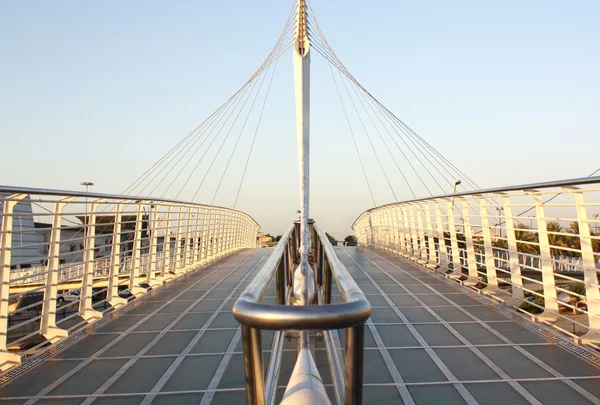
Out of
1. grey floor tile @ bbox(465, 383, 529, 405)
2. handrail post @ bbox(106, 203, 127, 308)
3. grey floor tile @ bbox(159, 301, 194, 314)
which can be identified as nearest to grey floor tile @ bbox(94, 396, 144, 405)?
grey floor tile @ bbox(465, 383, 529, 405)

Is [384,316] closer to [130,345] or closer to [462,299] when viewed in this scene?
[462,299]

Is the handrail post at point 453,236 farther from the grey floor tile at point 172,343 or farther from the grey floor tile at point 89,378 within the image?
the grey floor tile at point 89,378

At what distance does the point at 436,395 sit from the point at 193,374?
175 cm

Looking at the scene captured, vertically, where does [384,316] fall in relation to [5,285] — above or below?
below

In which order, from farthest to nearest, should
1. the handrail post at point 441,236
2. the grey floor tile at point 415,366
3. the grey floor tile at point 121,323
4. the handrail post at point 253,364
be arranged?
the handrail post at point 441,236
the grey floor tile at point 121,323
the grey floor tile at point 415,366
the handrail post at point 253,364

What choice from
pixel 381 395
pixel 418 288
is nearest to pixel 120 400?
pixel 381 395

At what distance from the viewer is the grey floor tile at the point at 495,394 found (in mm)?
2863

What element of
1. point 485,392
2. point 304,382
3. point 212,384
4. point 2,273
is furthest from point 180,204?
point 304,382

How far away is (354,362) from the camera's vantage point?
4.08 ft

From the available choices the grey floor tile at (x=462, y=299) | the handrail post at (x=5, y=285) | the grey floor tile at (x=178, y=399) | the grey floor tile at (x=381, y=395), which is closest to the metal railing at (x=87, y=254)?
the handrail post at (x=5, y=285)

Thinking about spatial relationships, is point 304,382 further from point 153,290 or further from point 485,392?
point 153,290

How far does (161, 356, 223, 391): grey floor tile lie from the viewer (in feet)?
10.3

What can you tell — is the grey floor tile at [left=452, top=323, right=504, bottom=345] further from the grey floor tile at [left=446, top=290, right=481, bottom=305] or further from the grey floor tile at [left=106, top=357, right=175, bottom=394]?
the grey floor tile at [left=106, top=357, right=175, bottom=394]

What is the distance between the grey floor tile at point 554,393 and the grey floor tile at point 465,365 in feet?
0.84
